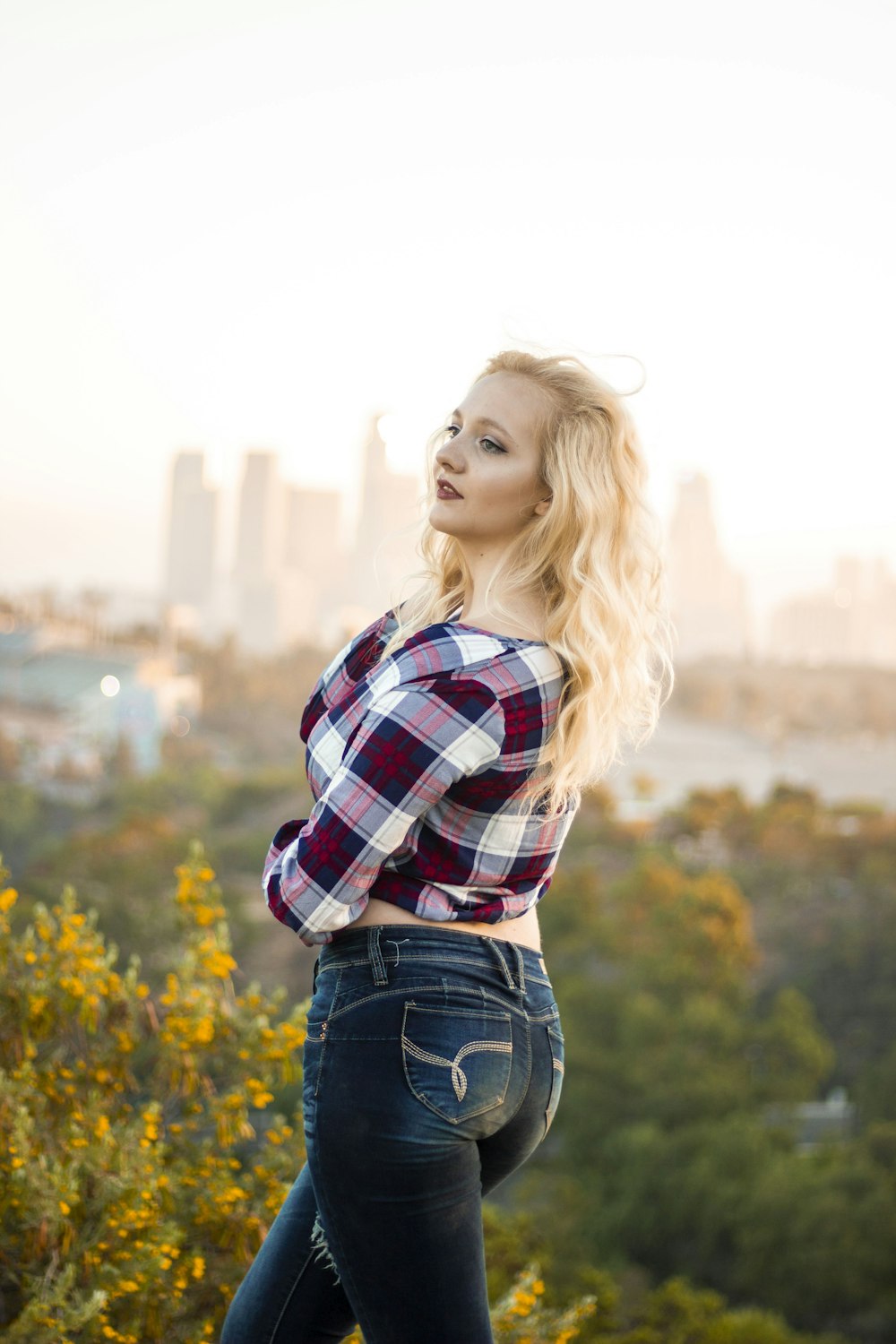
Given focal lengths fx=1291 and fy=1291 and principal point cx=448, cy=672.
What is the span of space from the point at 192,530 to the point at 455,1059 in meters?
71.3

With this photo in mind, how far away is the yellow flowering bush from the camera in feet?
4.47

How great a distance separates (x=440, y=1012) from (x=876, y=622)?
55609mm

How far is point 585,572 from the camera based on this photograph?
40.8 inches

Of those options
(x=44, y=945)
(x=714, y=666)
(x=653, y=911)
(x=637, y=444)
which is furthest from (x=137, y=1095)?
(x=714, y=666)

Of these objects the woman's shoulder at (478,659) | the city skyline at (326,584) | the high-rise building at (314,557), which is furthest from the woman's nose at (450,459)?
the high-rise building at (314,557)

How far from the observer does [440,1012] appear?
924 mm

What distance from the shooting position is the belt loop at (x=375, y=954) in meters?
0.93

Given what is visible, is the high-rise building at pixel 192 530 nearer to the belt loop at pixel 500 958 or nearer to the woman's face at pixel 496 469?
the woman's face at pixel 496 469

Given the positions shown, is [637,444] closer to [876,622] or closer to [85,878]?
[85,878]

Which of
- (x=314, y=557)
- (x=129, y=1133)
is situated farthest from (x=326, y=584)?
(x=129, y=1133)

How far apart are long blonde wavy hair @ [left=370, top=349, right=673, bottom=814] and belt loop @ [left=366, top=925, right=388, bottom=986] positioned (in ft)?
0.49

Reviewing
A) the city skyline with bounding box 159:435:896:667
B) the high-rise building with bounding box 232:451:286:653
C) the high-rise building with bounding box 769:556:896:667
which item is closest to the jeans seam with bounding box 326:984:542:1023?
the city skyline with bounding box 159:435:896:667

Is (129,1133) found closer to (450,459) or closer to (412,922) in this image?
(412,922)

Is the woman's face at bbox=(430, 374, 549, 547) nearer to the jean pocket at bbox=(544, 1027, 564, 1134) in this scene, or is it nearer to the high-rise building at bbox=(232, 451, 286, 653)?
the jean pocket at bbox=(544, 1027, 564, 1134)
